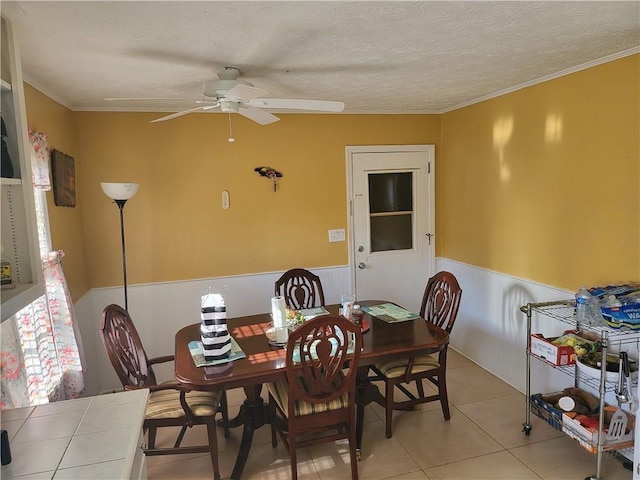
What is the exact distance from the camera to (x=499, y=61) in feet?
7.99

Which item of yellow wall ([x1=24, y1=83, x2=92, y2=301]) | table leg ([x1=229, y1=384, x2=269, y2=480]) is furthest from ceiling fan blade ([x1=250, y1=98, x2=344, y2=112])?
table leg ([x1=229, y1=384, x2=269, y2=480])

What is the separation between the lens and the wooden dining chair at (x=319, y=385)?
2186 mm

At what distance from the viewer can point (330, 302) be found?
4.03m

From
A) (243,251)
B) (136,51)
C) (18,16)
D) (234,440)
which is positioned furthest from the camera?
(243,251)

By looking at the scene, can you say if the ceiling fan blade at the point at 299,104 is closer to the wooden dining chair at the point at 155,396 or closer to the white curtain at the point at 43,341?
the white curtain at the point at 43,341

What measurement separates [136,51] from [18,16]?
51 centimetres

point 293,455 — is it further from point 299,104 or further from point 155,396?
point 299,104

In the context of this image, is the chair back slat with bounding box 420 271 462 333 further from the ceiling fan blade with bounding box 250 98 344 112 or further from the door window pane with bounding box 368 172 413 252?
the ceiling fan blade with bounding box 250 98 344 112

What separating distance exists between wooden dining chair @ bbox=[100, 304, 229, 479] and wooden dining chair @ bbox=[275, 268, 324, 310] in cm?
118

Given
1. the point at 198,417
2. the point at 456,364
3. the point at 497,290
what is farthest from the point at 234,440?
the point at 497,290

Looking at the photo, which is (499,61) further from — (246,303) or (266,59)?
(246,303)

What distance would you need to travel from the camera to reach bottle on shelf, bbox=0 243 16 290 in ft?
4.58

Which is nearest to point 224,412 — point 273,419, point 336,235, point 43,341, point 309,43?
point 273,419

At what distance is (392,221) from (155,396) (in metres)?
2.59
